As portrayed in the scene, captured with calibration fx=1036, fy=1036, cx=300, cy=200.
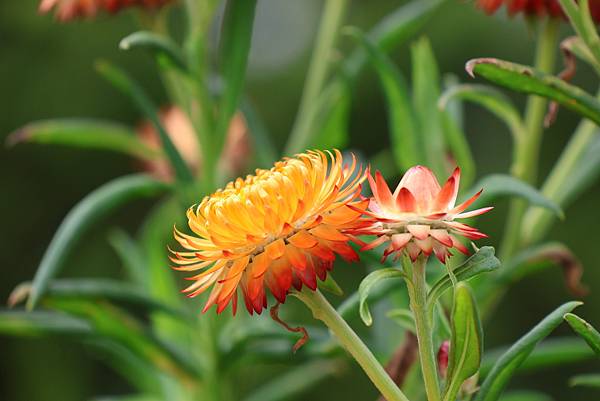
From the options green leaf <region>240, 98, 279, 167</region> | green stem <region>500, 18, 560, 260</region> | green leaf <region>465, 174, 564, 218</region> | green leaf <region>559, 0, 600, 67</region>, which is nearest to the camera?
green leaf <region>559, 0, 600, 67</region>

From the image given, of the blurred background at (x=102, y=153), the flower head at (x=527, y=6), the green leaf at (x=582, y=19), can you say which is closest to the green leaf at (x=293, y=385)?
the flower head at (x=527, y=6)

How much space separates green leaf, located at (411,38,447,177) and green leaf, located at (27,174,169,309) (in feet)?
0.84

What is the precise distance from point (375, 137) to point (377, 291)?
2243 mm

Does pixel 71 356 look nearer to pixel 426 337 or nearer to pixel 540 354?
pixel 540 354

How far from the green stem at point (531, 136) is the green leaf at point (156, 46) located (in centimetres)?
32

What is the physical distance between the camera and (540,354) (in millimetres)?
987

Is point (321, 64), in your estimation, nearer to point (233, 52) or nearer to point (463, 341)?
point (233, 52)

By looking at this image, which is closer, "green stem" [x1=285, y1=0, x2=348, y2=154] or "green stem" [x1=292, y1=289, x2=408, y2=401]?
"green stem" [x1=292, y1=289, x2=408, y2=401]

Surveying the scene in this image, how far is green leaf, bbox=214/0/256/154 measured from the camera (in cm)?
96

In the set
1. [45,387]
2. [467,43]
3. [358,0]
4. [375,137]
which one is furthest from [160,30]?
[358,0]

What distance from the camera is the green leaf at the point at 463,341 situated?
55 cm

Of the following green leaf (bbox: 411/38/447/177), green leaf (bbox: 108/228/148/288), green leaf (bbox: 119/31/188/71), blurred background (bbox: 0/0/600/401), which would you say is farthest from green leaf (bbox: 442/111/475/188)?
blurred background (bbox: 0/0/600/401)

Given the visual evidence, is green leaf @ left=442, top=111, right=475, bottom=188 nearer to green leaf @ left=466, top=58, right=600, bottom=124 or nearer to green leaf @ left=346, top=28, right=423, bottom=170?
green leaf @ left=346, top=28, right=423, bottom=170

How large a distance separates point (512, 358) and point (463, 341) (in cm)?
8
